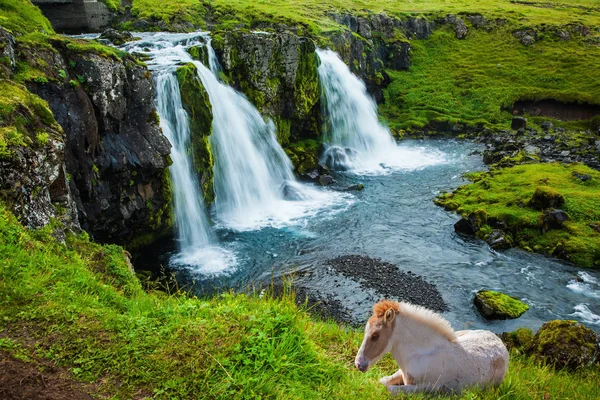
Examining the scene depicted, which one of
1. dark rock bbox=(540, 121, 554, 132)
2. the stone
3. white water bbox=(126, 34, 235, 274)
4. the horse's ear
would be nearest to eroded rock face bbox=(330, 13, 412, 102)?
the stone

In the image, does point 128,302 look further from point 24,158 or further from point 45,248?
point 24,158

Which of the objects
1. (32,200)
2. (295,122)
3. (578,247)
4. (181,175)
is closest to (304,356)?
(32,200)

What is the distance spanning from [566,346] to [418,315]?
30.3ft

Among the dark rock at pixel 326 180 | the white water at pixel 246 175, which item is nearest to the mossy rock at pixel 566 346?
the white water at pixel 246 175

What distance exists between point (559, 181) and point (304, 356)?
30837mm

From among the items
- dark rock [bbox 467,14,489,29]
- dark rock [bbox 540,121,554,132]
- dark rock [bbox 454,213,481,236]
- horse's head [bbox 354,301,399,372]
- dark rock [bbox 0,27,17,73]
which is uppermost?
dark rock [bbox 467,14,489,29]

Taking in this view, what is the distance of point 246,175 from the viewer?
2912 cm

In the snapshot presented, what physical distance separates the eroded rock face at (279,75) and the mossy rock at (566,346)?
25616 millimetres

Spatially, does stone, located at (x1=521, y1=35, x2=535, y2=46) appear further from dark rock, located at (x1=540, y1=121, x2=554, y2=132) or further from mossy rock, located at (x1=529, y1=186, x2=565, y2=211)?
mossy rock, located at (x1=529, y1=186, x2=565, y2=211)

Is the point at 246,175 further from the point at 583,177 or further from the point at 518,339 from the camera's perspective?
the point at 583,177

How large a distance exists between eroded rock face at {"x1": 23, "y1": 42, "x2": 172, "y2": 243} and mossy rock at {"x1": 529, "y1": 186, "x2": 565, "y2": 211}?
2258 centimetres

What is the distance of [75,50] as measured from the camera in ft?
57.7

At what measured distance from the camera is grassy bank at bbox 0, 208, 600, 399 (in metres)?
5.25

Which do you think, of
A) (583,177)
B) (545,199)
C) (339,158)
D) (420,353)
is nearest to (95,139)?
(420,353)
